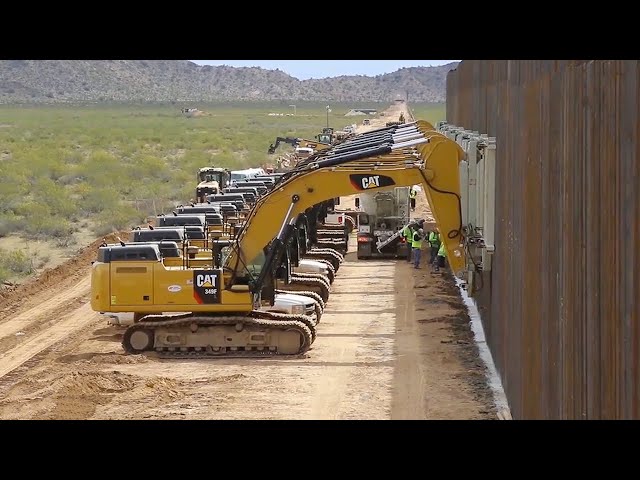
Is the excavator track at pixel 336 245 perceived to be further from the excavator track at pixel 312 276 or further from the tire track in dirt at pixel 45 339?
the tire track in dirt at pixel 45 339

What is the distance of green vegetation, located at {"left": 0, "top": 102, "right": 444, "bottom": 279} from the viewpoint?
1825 inches

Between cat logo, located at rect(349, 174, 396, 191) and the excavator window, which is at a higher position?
cat logo, located at rect(349, 174, 396, 191)

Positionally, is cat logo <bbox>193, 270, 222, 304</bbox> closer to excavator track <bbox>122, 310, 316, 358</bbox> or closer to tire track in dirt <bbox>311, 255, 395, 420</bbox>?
excavator track <bbox>122, 310, 316, 358</bbox>

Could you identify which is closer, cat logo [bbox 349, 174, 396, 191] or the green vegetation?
cat logo [bbox 349, 174, 396, 191]

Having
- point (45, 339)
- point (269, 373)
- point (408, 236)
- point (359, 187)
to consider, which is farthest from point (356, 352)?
point (408, 236)

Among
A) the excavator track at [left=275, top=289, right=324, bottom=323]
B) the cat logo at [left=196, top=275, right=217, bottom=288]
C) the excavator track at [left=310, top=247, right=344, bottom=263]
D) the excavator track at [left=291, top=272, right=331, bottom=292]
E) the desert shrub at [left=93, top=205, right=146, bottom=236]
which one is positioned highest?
the desert shrub at [left=93, top=205, right=146, bottom=236]

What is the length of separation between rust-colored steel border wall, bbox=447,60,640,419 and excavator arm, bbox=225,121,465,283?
4.82 m

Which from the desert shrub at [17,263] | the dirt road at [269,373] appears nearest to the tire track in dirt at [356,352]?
the dirt road at [269,373]

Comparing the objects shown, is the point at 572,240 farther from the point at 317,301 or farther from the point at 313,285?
the point at 313,285

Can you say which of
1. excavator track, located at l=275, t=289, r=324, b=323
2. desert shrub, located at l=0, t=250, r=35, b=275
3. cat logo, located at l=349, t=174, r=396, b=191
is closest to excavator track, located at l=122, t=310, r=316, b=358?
excavator track, located at l=275, t=289, r=324, b=323

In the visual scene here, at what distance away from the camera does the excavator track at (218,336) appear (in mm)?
20859

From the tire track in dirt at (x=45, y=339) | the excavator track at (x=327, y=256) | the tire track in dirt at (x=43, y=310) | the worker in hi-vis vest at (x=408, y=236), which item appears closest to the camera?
the tire track in dirt at (x=45, y=339)

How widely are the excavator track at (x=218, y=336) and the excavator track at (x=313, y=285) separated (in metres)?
5.74
